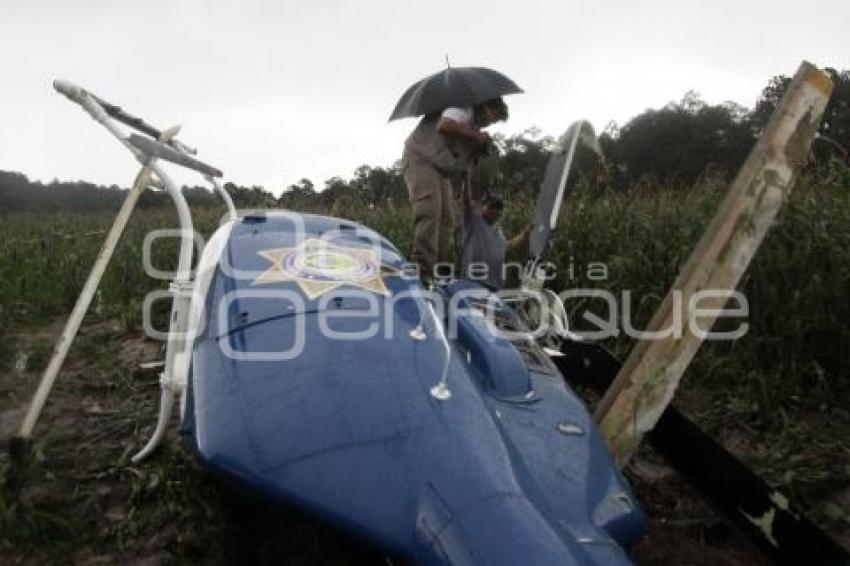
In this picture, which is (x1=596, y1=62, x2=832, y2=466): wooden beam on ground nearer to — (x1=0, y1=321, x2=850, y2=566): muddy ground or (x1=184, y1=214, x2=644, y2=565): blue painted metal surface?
(x1=184, y1=214, x2=644, y2=565): blue painted metal surface

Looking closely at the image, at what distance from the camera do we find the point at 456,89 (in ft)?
12.9

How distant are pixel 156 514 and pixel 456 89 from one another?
268 cm

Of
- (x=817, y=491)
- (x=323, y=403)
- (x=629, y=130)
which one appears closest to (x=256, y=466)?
(x=323, y=403)

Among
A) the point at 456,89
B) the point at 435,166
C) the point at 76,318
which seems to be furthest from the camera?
the point at 435,166

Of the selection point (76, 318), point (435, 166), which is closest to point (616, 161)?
point (435, 166)

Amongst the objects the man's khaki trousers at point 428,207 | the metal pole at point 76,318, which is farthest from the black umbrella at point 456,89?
the metal pole at point 76,318

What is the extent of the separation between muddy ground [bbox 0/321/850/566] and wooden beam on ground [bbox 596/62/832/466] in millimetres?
421

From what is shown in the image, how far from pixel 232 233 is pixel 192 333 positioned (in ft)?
1.97

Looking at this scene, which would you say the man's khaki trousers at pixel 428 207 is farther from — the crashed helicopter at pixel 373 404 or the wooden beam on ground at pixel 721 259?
the wooden beam on ground at pixel 721 259

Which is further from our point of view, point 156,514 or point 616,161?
point 616,161

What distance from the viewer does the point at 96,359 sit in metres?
3.80

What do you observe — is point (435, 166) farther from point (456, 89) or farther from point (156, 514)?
point (156, 514)

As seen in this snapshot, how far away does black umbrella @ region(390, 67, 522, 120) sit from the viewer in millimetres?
3900

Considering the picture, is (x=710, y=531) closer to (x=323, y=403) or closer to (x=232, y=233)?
(x=323, y=403)
